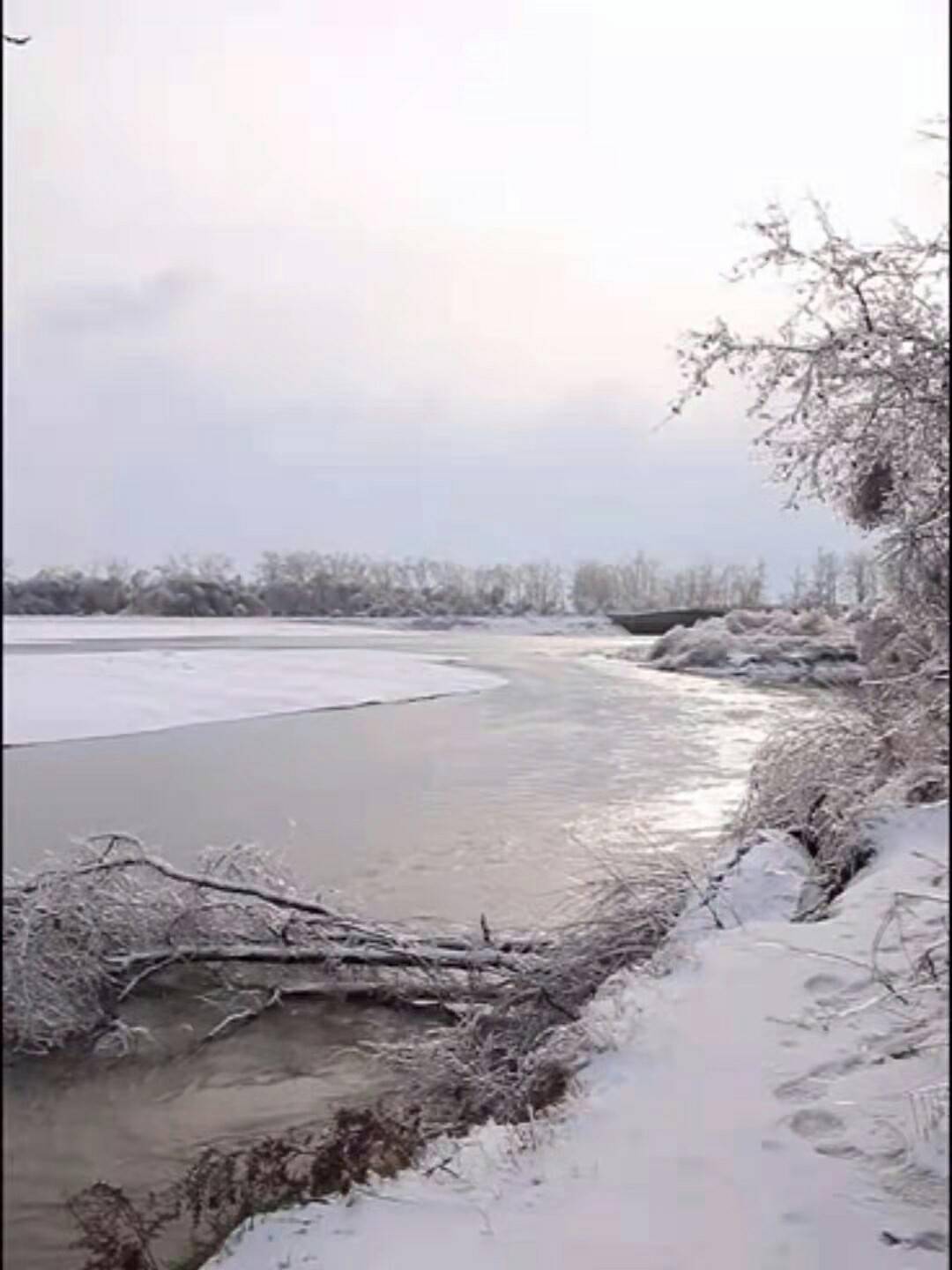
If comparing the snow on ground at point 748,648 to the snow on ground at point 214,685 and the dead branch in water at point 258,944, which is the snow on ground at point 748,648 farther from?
the dead branch in water at point 258,944

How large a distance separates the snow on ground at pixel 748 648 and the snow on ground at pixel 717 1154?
25.3 m

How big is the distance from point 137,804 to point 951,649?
1313cm

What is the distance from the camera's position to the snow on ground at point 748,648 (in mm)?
36747

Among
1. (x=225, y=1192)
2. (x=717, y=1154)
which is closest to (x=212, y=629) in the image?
(x=225, y=1192)

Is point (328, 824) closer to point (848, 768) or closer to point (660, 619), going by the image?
point (848, 768)

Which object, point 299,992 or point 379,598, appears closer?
point 299,992

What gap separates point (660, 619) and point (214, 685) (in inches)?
1766

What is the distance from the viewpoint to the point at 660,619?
70.4 meters

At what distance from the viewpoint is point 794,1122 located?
16.8 ft

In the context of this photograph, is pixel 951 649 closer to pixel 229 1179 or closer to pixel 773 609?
pixel 229 1179

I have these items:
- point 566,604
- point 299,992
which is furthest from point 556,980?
point 566,604

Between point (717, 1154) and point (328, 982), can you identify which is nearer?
point (717, 1154)

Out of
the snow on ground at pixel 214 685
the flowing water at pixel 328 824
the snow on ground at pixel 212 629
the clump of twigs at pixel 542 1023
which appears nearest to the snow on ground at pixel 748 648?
the flowing water at pixel 328 824

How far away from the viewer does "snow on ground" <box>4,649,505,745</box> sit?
2100cm
